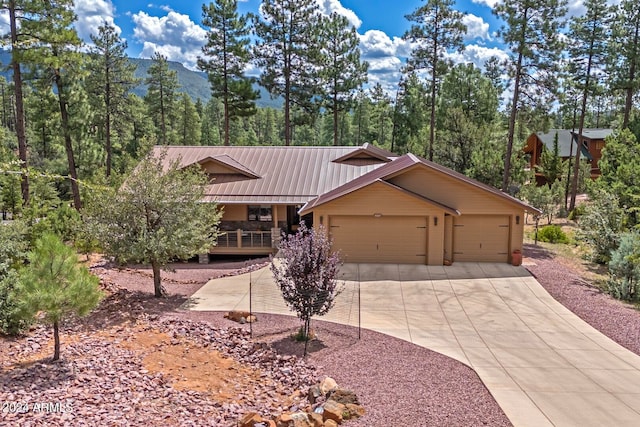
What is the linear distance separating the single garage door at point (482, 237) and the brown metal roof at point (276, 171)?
5.90 metres

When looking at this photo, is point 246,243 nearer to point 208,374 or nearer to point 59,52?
point 59,52

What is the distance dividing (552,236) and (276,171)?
14748mm

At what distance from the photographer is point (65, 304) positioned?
7793 mm

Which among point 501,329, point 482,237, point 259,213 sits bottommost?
point 501,329

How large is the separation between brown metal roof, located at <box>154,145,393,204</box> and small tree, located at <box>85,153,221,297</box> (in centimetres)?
664

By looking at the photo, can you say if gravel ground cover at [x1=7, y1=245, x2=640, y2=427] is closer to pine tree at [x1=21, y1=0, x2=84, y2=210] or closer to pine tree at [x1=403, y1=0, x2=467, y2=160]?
pine tree at [x1=21, y1=0, x2=84, y2=210]

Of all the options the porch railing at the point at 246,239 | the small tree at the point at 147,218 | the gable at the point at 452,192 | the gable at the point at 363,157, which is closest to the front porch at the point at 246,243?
the porch railing at the point at 246,239

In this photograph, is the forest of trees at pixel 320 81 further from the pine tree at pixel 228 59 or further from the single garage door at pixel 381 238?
the single garage door at pixel 381 238

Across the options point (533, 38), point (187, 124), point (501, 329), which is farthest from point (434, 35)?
point (187, 124)

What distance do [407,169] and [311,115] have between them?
19.0m

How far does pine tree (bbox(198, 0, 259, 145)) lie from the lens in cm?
2967

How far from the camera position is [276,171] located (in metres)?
22.0

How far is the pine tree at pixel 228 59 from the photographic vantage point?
29672 mm

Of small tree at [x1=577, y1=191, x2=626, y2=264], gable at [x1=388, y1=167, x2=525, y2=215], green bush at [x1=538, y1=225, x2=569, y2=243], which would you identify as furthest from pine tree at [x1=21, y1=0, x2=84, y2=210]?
green bush at [x1=538, y1=225, x2=569, y2=243]
